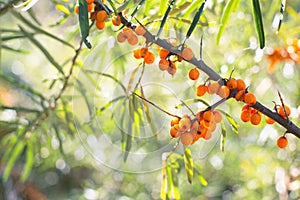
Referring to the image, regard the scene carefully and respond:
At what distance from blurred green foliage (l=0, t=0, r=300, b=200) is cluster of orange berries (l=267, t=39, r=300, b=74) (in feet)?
0.08

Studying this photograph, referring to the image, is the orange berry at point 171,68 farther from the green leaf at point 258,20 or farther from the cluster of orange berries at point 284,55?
the cluster of orange berries at point 284,55

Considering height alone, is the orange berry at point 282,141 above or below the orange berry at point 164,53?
below

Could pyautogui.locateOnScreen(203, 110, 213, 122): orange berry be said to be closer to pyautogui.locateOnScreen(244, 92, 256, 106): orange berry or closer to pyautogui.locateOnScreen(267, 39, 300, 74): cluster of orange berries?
pyautogui.locateOnScreen(244, 92, 256, 106): orange berry

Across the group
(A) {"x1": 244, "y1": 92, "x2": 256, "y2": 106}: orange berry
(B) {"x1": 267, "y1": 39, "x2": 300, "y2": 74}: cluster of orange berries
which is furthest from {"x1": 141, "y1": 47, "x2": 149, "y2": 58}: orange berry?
(B) {"x1": 267, "y1": 39, "x2": 300, "y2": 74}: cluster of orange berries

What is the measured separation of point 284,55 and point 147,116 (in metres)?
0.58

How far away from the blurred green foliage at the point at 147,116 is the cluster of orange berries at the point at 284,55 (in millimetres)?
25

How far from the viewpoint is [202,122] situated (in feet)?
2.09

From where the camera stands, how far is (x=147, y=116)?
0.79 m

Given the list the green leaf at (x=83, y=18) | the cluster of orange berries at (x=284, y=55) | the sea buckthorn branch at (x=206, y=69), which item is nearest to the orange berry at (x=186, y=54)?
the sea buckthorn branch at (x=206, y=69)

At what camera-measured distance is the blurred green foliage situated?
91 centimetres

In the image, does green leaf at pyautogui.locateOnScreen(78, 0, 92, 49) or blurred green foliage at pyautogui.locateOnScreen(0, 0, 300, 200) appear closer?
green leaf at pyautogui.locateOnScreen(78, 0, 92, 49)

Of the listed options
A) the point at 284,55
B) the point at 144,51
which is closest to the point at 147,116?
the point at 144,51

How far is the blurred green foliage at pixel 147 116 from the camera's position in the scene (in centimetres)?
91

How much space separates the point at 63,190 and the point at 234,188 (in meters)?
0.78
